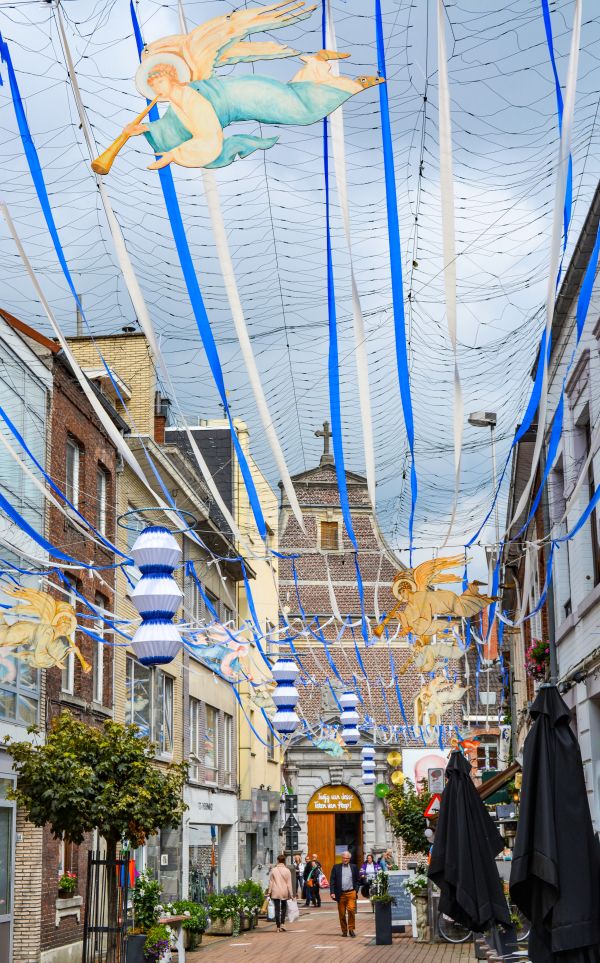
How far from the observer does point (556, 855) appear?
902 cm

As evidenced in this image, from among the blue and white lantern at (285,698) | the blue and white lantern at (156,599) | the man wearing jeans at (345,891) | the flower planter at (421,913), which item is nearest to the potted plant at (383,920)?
the flower planter at (421,913)

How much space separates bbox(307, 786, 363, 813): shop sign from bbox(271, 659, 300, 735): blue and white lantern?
30.7 metres

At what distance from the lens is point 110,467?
994 inches

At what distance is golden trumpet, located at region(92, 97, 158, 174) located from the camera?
734cm

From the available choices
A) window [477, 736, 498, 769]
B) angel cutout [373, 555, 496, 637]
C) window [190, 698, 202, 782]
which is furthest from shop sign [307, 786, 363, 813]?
angel cutout [373, 555, 496, 637]

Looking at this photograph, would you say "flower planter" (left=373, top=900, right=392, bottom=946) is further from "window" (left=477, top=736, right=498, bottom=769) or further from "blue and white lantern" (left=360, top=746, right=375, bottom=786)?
"window" (left=477, top=736, right=498, bottom=769)

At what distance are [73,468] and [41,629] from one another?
280 inches

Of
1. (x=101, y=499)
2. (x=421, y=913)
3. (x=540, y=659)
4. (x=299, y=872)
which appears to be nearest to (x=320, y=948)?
(x=421, y=913)

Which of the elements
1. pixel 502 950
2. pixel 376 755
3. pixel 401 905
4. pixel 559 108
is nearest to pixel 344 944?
pixel 401 905

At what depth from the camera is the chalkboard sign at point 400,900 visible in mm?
25875

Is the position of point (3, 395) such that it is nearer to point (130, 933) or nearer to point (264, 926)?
point (130, 933)

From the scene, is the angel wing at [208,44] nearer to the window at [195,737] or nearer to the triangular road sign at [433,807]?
the triangular road sign at [433,807]

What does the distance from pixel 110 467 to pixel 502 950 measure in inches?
537

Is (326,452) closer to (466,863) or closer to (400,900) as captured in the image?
(400,900)
